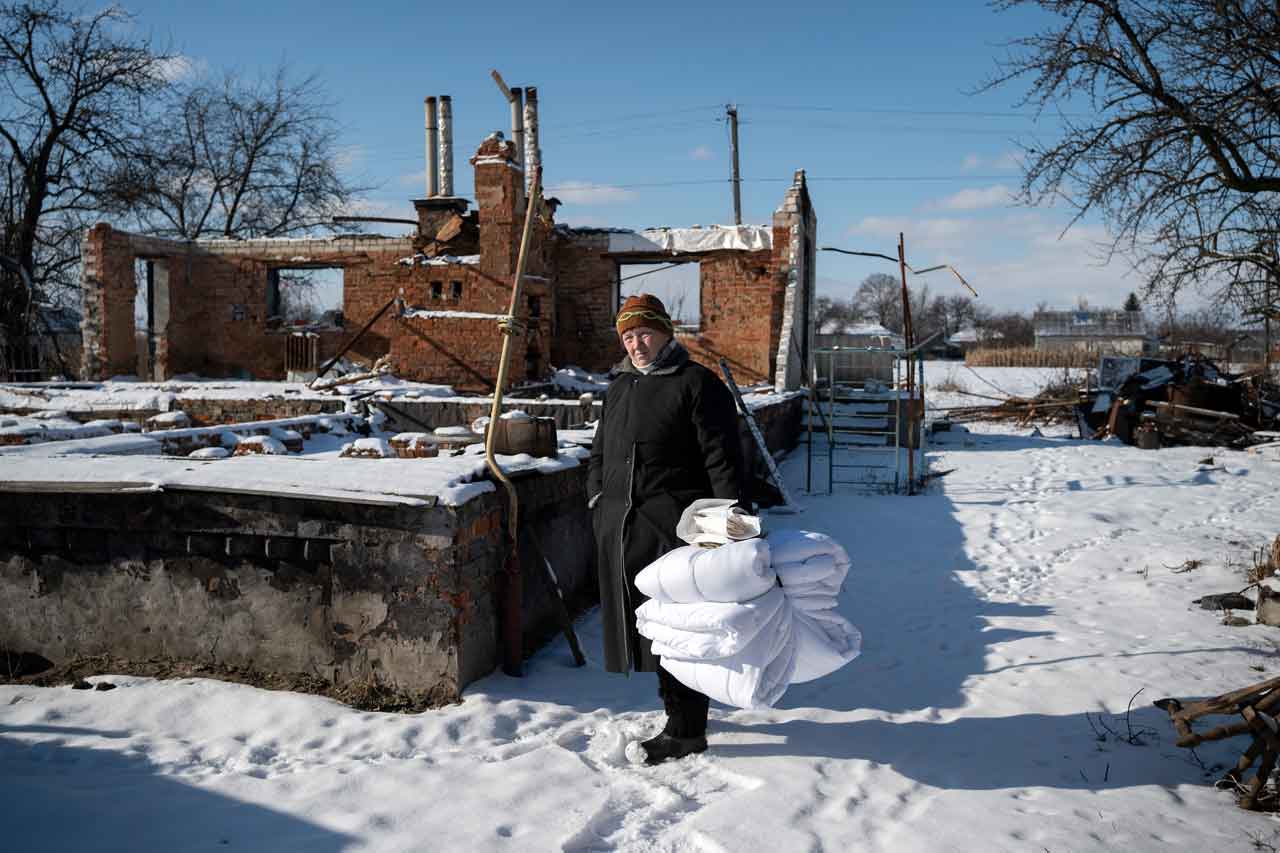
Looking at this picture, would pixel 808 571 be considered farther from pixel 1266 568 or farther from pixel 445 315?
pixel 445 315

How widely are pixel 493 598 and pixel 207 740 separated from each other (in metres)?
1.32

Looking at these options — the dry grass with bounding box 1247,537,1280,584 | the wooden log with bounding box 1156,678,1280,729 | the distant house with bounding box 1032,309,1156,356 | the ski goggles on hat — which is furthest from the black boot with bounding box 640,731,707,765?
the distant house with bounding box 1032,309,1156,356

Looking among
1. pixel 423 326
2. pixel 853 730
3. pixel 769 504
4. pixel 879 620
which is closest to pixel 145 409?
pixel 423 326

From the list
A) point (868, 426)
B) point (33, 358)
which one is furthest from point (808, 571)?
point (33, 358)

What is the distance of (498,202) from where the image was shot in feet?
51.2

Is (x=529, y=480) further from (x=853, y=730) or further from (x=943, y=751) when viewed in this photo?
(x=943, y=751)

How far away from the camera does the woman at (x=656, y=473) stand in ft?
10.8

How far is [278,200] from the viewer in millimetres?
28938

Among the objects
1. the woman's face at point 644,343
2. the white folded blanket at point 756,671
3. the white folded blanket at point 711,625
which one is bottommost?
the white folded blanket at point 756,671

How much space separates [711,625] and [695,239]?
15.6m

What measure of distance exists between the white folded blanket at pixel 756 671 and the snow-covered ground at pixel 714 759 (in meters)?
0.39

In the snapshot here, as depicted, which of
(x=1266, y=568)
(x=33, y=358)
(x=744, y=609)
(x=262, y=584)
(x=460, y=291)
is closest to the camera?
(x=744, y=609)

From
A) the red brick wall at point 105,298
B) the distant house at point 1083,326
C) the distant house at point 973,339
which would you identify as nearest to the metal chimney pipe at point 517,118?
the red brick wall at point 105,298

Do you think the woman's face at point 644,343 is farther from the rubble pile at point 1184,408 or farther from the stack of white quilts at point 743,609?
the rubble pile at point 1184,408
